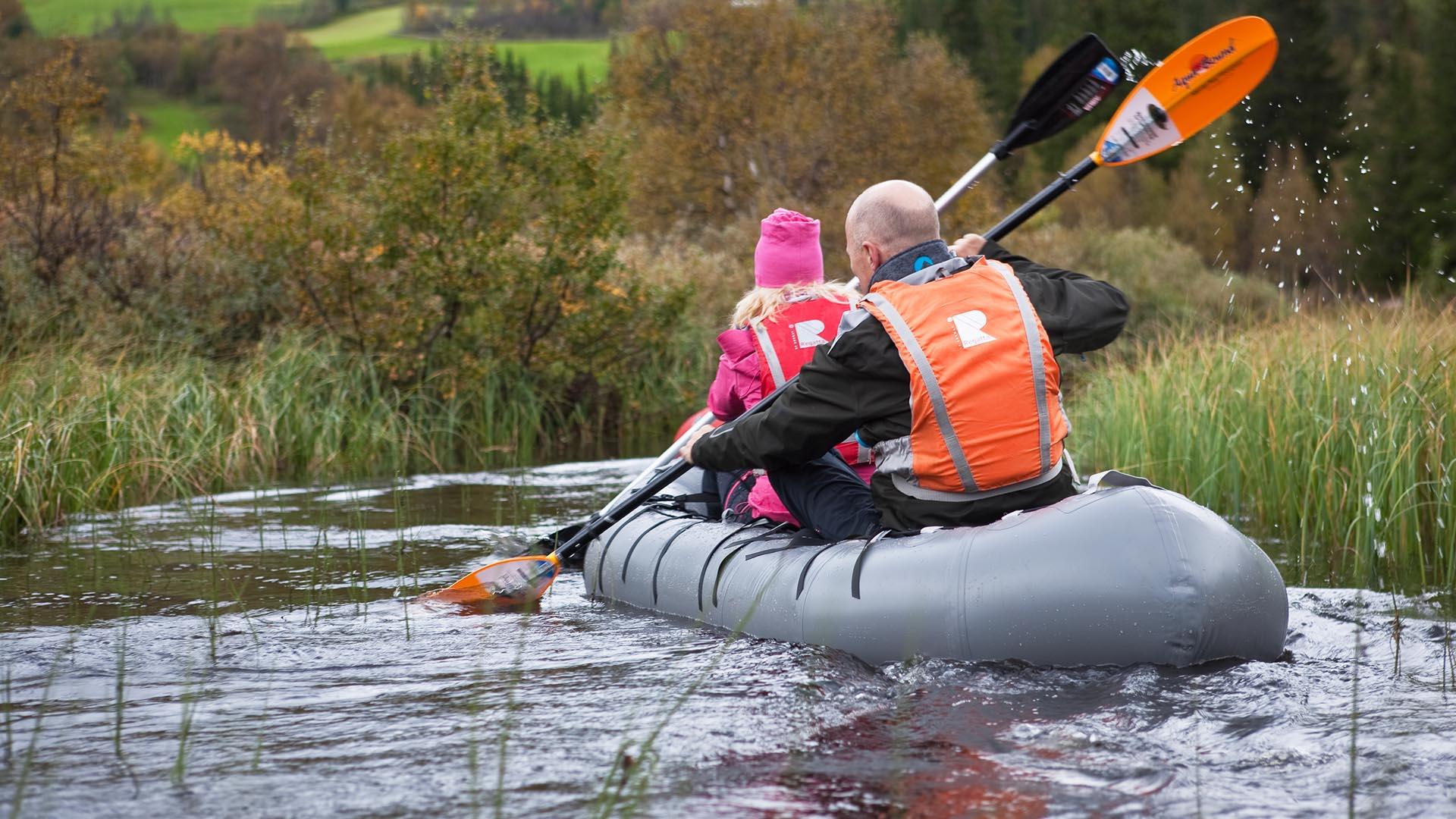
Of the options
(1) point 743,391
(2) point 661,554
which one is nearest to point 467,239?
(2) point 661,554

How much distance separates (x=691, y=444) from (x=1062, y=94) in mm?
2410

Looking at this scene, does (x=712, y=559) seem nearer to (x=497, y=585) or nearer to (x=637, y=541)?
(x=637, y=541)

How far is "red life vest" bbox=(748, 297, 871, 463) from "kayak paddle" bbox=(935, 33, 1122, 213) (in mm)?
1339

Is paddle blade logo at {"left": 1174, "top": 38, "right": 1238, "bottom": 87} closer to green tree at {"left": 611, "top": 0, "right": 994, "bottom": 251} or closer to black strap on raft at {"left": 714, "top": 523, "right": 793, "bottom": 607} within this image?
black strap on raft at {"left": 714, "top": 523, "right": 793, "bottom": 607}

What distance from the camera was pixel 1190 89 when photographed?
581 cm

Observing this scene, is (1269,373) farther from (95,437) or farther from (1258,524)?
(95,437)

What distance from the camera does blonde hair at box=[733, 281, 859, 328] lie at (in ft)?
16.4

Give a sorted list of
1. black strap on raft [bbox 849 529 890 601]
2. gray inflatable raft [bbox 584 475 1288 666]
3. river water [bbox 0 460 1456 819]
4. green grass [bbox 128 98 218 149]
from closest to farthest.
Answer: river water [bbox 0 460 1456 819]
gray inflatable raft [bbox 584 475 1288 666]
black strap on raft [bbox 849 529 890 601]
green grass [bbox 128 98 218 149]

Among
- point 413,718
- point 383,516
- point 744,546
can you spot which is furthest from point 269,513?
point 413,718

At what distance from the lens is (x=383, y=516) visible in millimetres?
7496

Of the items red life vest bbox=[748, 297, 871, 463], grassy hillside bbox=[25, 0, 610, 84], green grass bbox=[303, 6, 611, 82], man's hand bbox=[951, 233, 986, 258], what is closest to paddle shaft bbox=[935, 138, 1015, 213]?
man's hand bbox=[951, 233, 986, 258]

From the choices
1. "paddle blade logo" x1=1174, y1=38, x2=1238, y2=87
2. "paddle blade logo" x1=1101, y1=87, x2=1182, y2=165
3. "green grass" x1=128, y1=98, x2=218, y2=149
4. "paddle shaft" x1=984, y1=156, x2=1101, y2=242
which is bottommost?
"paddle shaft" x1=984, y1=156, x2=1101, y2=242

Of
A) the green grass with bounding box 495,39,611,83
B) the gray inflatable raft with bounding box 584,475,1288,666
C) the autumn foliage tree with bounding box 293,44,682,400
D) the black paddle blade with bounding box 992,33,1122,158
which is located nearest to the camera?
the gray inflatable raft with bounding box 584,475,1288,666

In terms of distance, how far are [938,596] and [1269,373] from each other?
3056 mm
